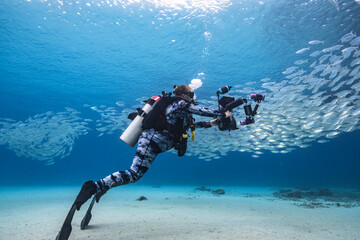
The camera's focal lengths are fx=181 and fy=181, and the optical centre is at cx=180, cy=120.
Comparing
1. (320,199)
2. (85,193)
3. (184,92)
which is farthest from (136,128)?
(320,199)

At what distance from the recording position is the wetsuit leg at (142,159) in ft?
Result: 9.47

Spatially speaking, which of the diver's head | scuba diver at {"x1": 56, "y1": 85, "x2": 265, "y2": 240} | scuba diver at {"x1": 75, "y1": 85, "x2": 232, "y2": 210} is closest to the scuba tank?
scuba diver at {"x1": 56, "y1": 85, "x2": 265, "y2": 240}

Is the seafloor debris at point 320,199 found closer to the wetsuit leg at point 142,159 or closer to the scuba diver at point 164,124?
the scuba diver at point 164,124

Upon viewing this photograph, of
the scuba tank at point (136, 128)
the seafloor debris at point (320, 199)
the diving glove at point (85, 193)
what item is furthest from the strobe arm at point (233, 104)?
the seafloor debris at point (320, 199)

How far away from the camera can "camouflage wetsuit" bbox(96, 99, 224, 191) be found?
9.91 feet

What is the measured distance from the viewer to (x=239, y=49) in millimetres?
12883

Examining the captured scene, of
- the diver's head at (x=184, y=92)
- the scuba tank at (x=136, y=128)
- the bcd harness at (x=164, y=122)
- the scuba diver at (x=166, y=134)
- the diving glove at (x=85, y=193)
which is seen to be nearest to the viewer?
the diving glove at (x=85, y=193)

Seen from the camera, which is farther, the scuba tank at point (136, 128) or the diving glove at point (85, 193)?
the scuba tank at point (136, 128)

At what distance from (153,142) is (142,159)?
1.18ft

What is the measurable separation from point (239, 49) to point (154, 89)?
8.77 metres

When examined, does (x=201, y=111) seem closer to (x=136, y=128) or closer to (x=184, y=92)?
(x=184, y=92)

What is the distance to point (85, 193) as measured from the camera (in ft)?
8.73

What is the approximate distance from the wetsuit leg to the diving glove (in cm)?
10

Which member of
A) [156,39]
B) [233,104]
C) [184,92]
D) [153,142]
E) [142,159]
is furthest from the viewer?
[156,39]
